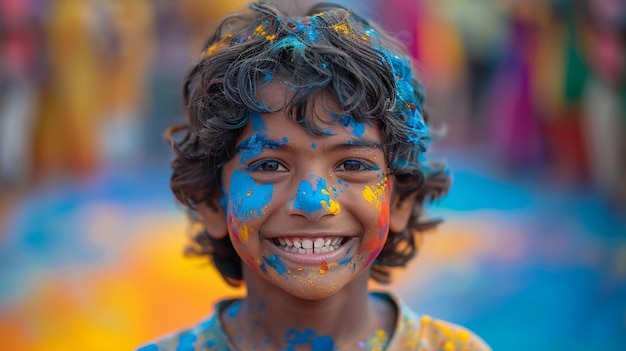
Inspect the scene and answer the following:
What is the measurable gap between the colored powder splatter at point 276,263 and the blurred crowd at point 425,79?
Answer: 4844mm

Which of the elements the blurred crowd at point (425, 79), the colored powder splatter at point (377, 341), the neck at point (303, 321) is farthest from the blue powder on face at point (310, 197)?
the blurred crowd at point (425, 79)

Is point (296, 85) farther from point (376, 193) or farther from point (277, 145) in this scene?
point (376, 193)

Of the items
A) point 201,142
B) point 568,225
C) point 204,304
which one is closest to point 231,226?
point 201,142

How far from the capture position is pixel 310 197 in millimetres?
1775

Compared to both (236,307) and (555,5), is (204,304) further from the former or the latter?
(555,5)

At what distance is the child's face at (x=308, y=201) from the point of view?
1815 mm

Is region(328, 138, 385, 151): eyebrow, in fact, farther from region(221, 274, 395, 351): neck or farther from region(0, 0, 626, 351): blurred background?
region(0, 0, 626, 351): blurred background

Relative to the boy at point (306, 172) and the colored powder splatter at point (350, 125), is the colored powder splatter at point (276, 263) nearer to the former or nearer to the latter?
the boy at point (306, 172)

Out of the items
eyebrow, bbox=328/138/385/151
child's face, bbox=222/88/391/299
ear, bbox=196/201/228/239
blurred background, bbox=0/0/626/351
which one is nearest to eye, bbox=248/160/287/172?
child's face, bbox=222/88/391/299

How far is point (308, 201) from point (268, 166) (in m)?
0.16

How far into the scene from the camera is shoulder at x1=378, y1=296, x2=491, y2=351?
2102mm

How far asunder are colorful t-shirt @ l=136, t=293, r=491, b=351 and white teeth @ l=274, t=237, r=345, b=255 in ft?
1.23

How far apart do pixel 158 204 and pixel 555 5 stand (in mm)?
3910

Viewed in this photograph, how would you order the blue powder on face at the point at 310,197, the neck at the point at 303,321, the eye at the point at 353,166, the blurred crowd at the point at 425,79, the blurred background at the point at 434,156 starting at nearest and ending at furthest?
the blue powder on face at the point at 310,197
the eye at the point at 353,166
the neck at the point at 303,321
the blurred background at the point at 434,156
the blurred crowd at the point at 425,79
